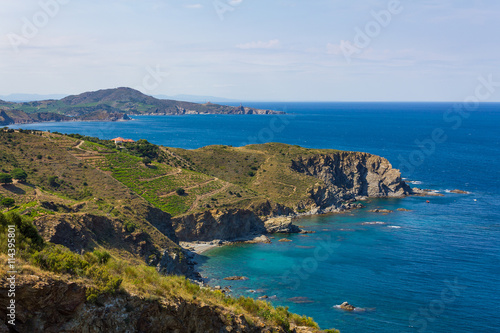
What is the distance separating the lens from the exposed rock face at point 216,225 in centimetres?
7875

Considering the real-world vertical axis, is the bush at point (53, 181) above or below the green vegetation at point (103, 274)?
below

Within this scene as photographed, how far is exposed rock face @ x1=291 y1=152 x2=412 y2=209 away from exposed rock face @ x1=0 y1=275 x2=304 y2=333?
94.6m

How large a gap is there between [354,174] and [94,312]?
113 metres

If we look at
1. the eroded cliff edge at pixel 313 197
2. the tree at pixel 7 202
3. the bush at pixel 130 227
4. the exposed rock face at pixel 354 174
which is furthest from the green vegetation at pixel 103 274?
the exposed rock face at pixel 354 174

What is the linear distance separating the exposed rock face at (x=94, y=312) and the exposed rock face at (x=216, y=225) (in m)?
55.9

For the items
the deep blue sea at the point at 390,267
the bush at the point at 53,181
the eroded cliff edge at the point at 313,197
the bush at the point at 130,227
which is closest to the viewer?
the deep blue sea at the point at 390,267

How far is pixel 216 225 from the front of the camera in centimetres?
8088

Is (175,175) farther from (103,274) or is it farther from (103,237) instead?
(103,274)

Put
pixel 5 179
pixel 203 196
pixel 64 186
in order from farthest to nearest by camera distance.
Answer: pixel 203 196 < pixel 64 186 < pixel 5 179

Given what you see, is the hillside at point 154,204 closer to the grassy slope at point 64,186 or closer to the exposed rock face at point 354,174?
the grassy slope at point 64,186

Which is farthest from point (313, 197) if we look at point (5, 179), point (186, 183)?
point (5, 179)

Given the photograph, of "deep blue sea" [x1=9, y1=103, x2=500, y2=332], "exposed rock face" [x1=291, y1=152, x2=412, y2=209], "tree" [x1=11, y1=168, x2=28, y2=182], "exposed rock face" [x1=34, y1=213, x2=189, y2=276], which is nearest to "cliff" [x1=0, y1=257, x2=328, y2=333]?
"exposed rock face" [x1=34, y1=213, x2=189, y2=276]

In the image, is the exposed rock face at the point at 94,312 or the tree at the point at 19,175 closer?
the exposed rock face at the point at 94,312

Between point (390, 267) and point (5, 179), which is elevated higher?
point (5, 179)
